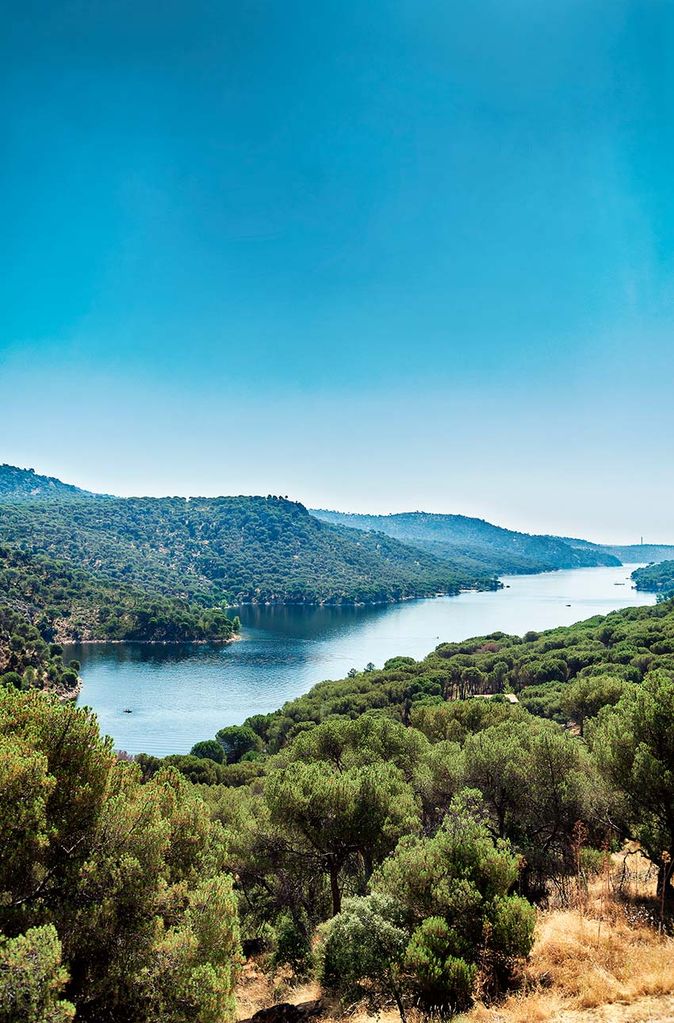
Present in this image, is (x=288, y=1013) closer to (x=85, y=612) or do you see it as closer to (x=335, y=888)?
(x=335, y=888)

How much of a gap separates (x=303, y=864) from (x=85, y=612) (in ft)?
390

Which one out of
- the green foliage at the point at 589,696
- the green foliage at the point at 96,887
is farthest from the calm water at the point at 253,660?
the green foliage at the point at 96,887

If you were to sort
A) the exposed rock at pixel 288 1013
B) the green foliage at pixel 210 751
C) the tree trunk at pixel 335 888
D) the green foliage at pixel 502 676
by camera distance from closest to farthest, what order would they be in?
the exposed rock at pixel 288 1013 → the tree trunk at pixel 335 888 → the green foliage at pixel 502 676 → the green foliage at pixel 210 751

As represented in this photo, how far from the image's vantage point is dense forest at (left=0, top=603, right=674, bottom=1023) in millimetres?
6984

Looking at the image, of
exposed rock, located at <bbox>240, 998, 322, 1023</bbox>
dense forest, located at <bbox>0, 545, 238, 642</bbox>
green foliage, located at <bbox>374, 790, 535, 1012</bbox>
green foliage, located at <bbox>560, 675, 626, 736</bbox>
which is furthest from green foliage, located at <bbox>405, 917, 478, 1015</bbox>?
dense forest, located at <bbox>0, 545, 238, 642</bbox>

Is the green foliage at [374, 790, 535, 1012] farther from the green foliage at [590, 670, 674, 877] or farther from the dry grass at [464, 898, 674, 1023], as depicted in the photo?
the green foliage at [590, 670, 674, 877]

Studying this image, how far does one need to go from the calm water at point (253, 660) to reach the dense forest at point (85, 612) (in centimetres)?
507

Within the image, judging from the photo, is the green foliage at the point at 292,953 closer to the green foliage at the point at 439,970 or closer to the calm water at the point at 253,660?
the green foliage at the point at 439,970

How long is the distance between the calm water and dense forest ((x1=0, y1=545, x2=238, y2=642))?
5065 mm

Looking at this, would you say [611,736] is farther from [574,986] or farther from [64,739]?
[64,739]

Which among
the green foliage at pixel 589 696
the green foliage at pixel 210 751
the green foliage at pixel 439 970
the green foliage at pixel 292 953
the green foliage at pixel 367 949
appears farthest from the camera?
the green foliage at pixel 210 751

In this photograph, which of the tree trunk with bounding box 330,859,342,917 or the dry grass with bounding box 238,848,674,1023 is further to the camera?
the tree trunk with bounding box 330,859,342,917

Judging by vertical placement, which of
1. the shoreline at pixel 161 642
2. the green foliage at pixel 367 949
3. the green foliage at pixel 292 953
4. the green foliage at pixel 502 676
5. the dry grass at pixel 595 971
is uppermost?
the dry grass at pixel 595 971

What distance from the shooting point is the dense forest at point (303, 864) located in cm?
698
